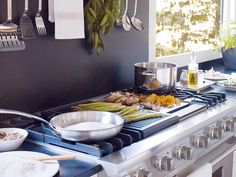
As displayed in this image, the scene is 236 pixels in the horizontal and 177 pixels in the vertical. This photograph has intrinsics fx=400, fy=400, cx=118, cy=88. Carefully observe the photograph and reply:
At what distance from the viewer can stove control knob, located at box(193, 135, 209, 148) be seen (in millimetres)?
1654

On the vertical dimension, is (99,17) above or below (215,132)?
above

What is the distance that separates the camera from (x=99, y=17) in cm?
192

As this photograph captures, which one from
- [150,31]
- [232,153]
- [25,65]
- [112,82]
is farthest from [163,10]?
[25,65]

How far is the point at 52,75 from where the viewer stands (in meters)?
1.81

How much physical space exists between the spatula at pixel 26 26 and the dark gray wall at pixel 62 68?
2cm

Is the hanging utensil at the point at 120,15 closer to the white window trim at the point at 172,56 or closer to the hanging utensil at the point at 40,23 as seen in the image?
the white window trim at the point at 172,56

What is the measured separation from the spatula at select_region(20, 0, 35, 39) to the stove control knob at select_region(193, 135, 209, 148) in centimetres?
81

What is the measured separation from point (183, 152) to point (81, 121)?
0.41 metres

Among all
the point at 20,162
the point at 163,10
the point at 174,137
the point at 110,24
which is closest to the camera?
the point at 20,162

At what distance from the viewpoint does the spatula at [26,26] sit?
1.62 meters

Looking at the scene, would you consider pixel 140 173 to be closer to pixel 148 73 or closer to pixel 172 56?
pixel 148 73

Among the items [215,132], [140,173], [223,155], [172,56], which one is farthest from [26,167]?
[172,56]

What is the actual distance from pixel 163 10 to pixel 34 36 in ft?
4.06

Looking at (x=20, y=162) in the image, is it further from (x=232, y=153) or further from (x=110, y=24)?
(x=232, y=153)
